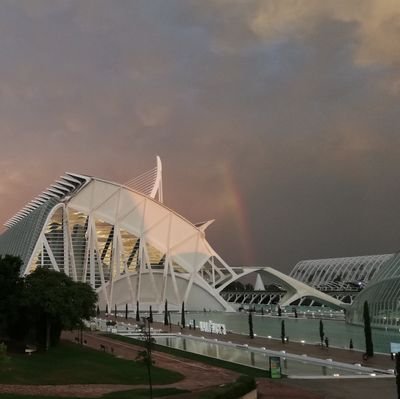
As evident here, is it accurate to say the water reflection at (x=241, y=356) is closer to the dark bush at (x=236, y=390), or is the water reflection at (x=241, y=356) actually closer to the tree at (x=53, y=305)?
the dark bush at (x=236, y=390)

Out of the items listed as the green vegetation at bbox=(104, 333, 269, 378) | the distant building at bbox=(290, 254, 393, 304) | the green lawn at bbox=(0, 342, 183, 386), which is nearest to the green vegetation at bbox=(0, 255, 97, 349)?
the green lawn at bbox=(0, 342, 183, 386)

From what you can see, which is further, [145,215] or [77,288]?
[145,215]

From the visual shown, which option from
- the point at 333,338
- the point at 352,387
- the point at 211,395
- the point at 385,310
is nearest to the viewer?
the point at 211,395

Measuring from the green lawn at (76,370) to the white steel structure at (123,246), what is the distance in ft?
208

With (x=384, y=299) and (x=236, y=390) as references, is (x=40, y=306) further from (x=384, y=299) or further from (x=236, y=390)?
(x=384, y=299)

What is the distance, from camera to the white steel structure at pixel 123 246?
97.8 metres

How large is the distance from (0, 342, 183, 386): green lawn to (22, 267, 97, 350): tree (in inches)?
95.2

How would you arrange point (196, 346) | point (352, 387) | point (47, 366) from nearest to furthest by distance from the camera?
point (352, 387)
point (47, 366)
point (196, 346)

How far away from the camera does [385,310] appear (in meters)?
50.9

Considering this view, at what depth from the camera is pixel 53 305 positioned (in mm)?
36188

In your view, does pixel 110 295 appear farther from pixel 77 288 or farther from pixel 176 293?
pixel 77 288

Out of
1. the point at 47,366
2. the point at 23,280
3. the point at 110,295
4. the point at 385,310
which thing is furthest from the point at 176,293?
the point at 47,366

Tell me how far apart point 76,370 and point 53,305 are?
28.8 ft

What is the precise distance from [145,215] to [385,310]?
186ft
